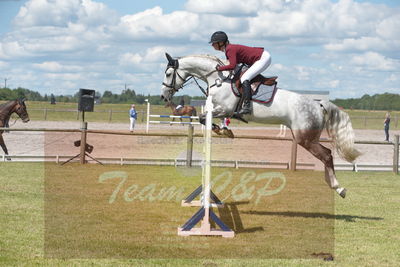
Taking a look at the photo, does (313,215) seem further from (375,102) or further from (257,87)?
(375,102)

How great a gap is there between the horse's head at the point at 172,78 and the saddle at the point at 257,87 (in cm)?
99

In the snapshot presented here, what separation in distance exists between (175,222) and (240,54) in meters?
2.76

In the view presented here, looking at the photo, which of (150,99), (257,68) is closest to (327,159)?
(257,68)

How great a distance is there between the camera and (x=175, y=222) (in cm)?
807

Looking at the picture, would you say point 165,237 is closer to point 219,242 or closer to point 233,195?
point 219,242

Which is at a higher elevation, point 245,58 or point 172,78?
point 245,58

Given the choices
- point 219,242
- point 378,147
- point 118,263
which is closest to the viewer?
point 118,263

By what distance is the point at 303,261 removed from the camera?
607 cm

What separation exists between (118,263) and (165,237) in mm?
1386

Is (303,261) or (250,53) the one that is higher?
Answer: (250,53)

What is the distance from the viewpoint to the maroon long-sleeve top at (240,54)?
801 cm

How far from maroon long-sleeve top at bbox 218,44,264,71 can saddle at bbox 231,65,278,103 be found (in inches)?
4.9

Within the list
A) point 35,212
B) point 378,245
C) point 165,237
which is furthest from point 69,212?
point 378,245

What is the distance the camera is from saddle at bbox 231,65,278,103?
821 cm
